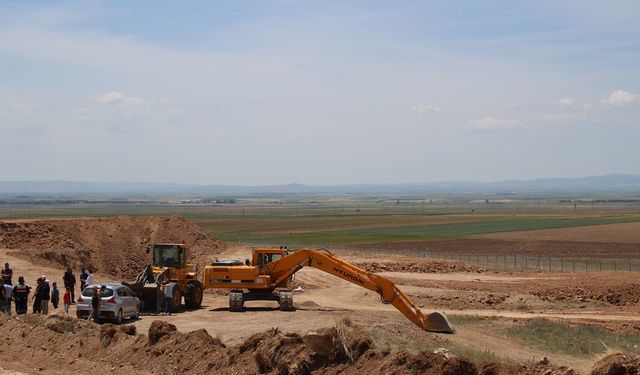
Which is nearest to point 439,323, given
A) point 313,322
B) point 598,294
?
point 313,322

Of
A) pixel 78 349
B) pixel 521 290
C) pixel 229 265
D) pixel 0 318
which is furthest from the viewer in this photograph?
pixel 521 290

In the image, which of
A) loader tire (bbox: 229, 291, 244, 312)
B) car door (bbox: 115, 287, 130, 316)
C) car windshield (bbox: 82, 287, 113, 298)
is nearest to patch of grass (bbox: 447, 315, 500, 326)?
loader tire (bbox: 229, 291, 244, 312)

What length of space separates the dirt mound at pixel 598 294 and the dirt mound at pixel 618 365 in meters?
28.6

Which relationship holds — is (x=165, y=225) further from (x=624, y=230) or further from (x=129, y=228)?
(x=624, y=230)

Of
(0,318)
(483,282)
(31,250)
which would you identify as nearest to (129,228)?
(31,250)

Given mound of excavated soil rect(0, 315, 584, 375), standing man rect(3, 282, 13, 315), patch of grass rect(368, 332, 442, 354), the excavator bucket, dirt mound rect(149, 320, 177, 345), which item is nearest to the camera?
mound of excavated soil rect(0, 315, 584, 375)

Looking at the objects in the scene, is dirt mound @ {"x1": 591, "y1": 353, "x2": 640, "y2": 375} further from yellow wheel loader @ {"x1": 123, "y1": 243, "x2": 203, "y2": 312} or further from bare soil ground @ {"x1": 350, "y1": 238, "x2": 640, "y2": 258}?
bare soil ground @ {"x1": 350, "y1": 238, "x2": 640, "y2": 258}

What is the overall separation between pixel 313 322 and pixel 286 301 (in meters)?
4.66

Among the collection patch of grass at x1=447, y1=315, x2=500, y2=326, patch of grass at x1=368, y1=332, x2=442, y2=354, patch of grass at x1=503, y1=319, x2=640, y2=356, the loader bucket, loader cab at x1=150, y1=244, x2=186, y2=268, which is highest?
loader cab at x1=150, y1=244, x2=186, y2=268

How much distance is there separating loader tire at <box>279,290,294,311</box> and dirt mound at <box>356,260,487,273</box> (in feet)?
72.2

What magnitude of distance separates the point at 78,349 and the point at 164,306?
994cm

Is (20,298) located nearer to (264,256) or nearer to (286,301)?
(264,256)

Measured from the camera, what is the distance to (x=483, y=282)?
164ft

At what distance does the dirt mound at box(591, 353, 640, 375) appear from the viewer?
13773 mm
